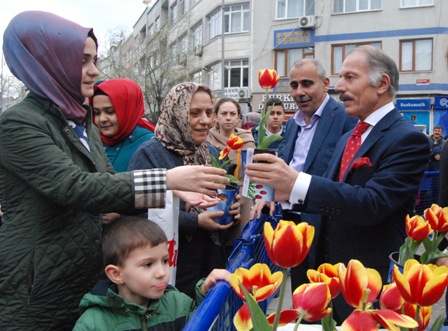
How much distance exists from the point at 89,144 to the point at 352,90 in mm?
1327

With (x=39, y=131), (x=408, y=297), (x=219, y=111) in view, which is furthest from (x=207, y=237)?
(x=219, y=111)

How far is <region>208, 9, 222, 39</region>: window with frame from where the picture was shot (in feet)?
99.2

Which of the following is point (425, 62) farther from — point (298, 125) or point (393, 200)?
point (393, 200)

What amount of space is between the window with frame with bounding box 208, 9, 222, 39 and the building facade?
1 centimetres

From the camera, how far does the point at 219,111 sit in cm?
571

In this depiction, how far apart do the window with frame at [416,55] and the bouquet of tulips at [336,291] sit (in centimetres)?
2437

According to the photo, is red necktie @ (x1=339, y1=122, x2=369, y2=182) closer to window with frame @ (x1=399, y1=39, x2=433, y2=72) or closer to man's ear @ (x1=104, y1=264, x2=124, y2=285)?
man's ear @ (x1=104, y1=264, x2=124, y2=285)

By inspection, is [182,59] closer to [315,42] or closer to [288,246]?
[315,42]

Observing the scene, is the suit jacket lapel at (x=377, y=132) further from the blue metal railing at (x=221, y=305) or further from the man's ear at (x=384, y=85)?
the blue metal railing at (x=221, y=305)

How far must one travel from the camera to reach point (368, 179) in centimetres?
227

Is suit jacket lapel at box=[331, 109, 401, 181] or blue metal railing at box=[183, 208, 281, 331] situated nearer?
blue metal railing at box=[183, 208, 281, 331]

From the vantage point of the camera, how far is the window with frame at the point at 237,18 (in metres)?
28.4

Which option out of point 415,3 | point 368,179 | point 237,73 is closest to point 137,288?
point 368,179

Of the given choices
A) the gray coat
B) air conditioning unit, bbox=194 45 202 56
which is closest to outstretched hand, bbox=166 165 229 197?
the gray coat
